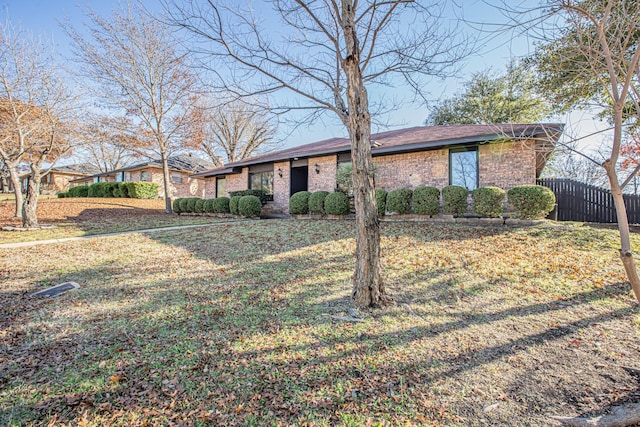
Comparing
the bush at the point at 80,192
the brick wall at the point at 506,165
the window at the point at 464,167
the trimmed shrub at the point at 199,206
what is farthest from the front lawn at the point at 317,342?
the bush at the point at 80,192

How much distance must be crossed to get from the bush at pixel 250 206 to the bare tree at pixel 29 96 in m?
6.37

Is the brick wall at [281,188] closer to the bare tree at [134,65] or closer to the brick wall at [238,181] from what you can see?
the brick wall at [238,181]

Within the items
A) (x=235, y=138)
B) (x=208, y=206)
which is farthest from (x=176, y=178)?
(x=208, y=206)

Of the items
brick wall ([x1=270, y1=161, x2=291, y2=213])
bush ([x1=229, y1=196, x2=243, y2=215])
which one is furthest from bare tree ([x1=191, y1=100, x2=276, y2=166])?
bush ([x1=229, y1=196, x2=243, y2=215])

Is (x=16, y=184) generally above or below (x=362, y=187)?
above

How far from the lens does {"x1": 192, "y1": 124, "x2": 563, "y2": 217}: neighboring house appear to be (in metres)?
9.22

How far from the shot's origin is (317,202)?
37.9 ft

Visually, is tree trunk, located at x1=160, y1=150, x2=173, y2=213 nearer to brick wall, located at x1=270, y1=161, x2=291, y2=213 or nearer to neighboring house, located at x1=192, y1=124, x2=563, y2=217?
neighboring house, located at x1=192, y1=124, x2=563, y2=217

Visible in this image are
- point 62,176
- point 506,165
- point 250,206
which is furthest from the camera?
point 62,176

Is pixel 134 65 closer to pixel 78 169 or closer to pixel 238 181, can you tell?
pixel 238 181

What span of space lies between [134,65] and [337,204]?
12644 millimetres

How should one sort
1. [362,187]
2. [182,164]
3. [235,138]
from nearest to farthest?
[362,187] < [182,164] < [235,138]

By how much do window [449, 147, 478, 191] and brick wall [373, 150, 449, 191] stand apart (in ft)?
0.67

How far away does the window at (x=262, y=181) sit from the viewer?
15773 millimetres
